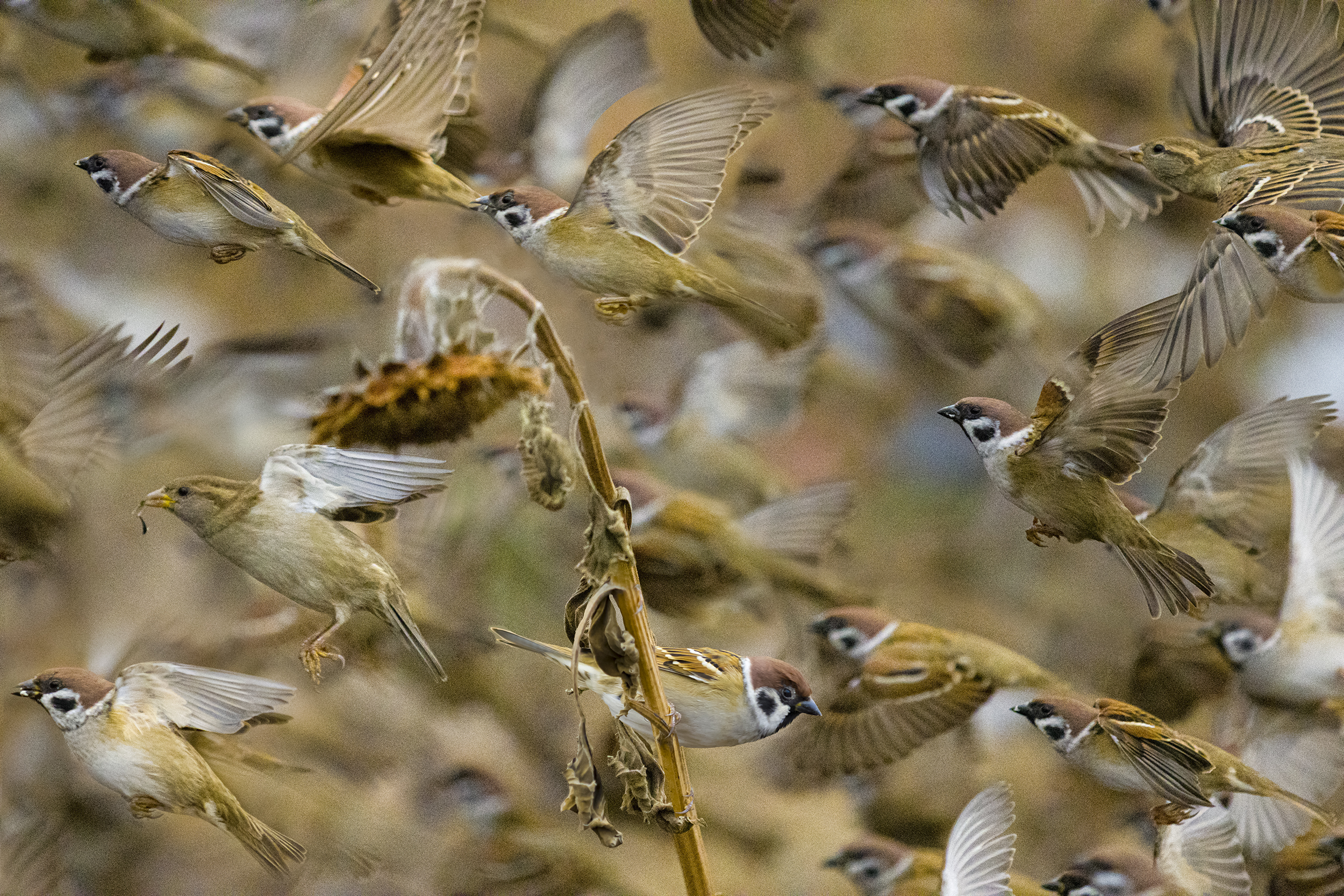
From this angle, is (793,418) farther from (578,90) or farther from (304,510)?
(304,510)

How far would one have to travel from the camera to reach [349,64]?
1.07m

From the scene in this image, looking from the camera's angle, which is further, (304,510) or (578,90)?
(578,90)

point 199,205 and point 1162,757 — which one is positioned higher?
point 199,205

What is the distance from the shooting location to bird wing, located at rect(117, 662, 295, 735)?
938 mm

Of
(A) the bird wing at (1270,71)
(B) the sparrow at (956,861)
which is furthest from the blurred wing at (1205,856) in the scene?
(A) the bird wing at (1270,71)

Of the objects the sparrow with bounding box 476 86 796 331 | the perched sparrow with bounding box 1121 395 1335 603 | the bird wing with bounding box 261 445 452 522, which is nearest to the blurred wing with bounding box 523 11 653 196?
the sparrow with bounding box 476 86 796 331

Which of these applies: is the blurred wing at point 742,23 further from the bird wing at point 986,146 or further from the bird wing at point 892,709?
the bird wing at point 892,709

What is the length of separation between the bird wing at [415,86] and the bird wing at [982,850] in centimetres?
73

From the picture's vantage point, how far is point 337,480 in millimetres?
912

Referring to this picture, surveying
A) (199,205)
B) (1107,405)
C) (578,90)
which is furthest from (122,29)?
(1107,405)

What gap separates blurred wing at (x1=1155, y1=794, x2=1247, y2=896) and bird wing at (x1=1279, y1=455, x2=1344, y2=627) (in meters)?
0.18

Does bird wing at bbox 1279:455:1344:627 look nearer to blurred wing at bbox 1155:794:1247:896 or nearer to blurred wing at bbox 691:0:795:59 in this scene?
blurred wing at bbox 1155:794:1247:896

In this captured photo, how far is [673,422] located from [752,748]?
0.31 m

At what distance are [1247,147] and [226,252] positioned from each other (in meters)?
0.83
